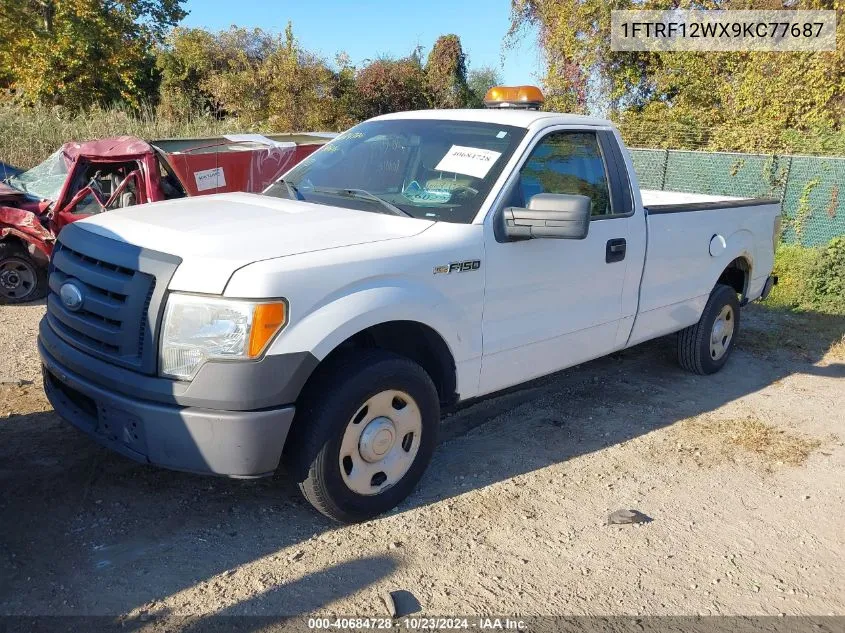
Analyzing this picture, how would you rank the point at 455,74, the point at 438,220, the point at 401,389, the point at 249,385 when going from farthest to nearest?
the point at 455,74 → the point at 438,220 → the point at 401,389 → the point at 249,385

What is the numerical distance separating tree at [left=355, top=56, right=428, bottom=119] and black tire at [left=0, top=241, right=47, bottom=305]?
1501cm

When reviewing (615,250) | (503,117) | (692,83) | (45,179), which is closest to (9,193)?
(45,179)

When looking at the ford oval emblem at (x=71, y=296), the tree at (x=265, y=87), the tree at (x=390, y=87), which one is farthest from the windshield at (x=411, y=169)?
the tree at (x=390, y=87)

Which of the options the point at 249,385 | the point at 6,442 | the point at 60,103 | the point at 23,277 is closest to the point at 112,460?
the point at 6,442

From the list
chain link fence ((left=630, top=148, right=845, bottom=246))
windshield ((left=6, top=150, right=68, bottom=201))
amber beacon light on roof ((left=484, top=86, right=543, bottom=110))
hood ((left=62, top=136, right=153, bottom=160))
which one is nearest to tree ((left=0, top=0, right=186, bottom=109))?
windshield ((left=6, top=150, right=68, bottom=201))

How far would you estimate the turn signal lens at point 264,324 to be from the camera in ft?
9.83

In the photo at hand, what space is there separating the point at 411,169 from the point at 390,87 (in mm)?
19806

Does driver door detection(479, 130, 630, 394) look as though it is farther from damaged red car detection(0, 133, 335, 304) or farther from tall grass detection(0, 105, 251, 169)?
tall grass detection(0, 105, 251, 169)

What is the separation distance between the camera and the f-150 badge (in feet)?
11.8

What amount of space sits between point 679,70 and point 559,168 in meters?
15.1

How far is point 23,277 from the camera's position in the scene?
792 centimetres

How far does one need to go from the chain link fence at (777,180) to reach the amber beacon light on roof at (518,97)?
7.69 metres

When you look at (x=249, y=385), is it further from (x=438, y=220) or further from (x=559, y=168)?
(x=559, y=168)

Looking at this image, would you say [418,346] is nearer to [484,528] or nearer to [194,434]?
[484,528]
